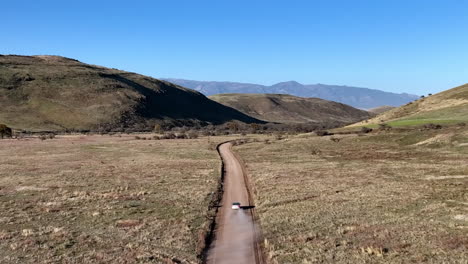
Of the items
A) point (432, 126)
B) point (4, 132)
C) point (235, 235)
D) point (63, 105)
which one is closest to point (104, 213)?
point (235, 235)

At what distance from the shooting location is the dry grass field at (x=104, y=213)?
18.7 metres

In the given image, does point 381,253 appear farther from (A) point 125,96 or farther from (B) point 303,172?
(A) point 125,96

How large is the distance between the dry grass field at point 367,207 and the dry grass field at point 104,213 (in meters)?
5.38

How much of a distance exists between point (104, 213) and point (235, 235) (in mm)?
10661

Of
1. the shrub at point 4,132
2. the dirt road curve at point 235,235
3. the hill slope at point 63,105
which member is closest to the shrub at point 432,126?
the dirt road curve at point 235,235

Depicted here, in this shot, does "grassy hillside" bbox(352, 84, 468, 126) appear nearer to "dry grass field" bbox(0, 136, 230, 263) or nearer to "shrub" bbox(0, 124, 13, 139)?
"dry grass field" bbox(0, 136, 230, 263)

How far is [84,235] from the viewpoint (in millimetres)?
21359

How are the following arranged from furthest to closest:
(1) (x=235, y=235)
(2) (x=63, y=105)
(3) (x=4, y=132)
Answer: (2) (x=63, y=105)
(3) (x=4, y=132)
(1) (x=235, y=235)

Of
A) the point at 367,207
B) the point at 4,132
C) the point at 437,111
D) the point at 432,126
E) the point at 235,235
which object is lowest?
the point at 235,235

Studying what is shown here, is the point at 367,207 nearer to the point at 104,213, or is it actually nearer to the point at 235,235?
the point at 235,235

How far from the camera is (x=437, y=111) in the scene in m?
94.2

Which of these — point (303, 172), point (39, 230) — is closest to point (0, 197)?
point (39, 230)

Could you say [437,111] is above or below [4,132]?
above

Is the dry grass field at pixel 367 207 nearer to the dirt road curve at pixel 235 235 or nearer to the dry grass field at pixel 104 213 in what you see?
the dirt road curve at pixel 235 235
